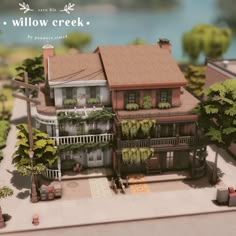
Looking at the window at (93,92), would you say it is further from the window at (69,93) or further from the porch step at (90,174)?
the porch step at (90,174)

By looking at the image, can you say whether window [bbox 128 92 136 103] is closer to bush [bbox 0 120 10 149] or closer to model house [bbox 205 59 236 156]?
model house [bbox 205 59 236 156]

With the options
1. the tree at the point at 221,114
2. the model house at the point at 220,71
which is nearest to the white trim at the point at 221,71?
the model house at the point at 220,71

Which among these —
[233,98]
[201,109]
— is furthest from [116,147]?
[233,98]

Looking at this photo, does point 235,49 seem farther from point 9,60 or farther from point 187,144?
point 187,144

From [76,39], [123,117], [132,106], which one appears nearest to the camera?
[123,117]

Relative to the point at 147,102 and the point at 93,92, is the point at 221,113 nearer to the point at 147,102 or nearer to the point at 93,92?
the point at 147,102

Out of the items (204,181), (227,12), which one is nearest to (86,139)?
Answer: (204,181)
